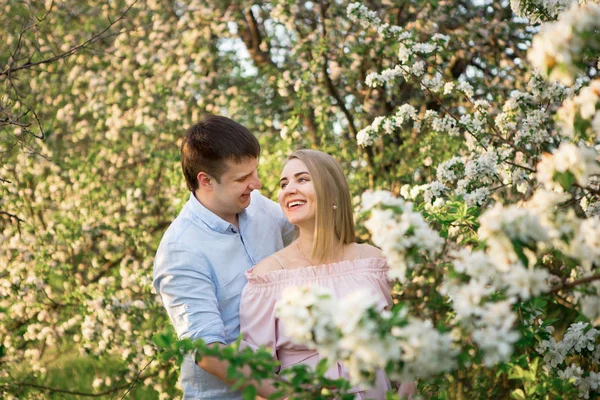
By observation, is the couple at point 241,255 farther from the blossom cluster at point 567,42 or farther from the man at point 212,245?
the blossom cluster at point 567,42

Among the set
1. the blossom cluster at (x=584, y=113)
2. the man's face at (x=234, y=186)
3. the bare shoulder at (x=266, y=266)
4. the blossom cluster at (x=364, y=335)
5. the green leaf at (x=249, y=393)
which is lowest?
the green leaf at (x=249, y=393)

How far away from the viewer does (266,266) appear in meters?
2.98

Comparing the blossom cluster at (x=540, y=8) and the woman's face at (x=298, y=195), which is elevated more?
the blossom cluster at (x=540, y=8)

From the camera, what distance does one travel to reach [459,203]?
269 centimetres

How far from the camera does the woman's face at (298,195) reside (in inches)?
118

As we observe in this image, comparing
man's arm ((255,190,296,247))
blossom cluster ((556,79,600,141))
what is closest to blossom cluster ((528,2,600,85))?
blossom cluster ((556,79,600,141))

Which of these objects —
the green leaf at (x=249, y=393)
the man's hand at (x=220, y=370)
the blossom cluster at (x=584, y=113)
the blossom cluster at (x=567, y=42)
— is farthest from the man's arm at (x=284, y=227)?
the blossom cluster at (x=567, y=42)

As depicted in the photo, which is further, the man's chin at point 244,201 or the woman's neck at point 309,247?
the man's chin at point 244,201

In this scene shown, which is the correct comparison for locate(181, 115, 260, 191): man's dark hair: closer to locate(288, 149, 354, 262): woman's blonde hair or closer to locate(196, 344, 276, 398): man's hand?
locate(288, 149, 354, 262): woman's blonde hair

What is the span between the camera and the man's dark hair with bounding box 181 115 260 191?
3.14 metres

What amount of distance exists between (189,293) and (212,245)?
29cm

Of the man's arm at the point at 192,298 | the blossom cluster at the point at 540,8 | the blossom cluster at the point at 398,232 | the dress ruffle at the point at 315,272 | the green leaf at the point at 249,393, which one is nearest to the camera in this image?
the blossom cluster at the point at 398,232

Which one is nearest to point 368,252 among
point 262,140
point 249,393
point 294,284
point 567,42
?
point 294,284

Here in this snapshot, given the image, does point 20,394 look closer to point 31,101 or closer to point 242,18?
point 31,101
